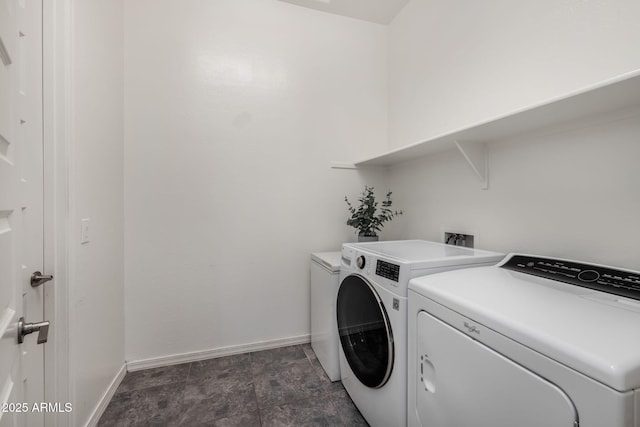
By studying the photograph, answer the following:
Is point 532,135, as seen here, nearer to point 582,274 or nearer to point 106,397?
point 582,274

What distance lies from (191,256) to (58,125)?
3.62ft

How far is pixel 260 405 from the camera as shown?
58.7 inches

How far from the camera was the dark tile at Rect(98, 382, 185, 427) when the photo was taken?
138 cm

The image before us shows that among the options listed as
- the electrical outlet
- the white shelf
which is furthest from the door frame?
the white shelf

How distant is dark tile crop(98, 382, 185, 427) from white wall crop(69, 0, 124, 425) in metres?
0.12

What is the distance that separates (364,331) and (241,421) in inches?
32.8

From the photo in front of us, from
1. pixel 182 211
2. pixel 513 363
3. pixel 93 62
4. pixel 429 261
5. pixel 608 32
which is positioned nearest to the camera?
pixel 513 363

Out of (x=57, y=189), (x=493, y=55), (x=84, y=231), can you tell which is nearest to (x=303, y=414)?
(x=84, y=231)

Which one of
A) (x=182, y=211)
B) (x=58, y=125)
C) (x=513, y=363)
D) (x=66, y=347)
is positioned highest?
(x=58, y=125)

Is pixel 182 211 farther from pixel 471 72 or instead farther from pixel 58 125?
pixel 471 72

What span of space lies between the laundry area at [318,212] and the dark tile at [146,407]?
15mm

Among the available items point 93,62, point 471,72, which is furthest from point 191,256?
point 471,72

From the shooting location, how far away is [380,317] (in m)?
1.18

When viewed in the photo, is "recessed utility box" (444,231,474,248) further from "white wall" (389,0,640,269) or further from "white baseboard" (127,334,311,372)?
"white baseboard" (127,334,311,372)
